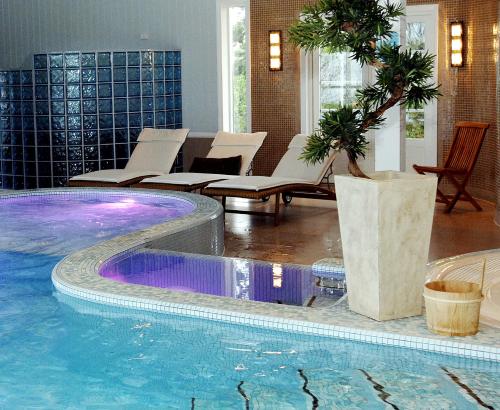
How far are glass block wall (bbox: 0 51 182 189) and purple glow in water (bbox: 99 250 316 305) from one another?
6.21 m

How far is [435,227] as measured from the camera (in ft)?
29.4

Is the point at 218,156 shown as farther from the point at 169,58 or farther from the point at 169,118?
the point at 169,58

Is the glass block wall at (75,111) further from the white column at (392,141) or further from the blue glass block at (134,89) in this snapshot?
the white column at (392,141)

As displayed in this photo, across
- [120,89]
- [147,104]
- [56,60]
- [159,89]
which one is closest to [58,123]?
[56,60]

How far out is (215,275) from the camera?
5.51 meters

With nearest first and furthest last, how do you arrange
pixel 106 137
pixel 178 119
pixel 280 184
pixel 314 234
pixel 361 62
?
1. pixel 361 62
2. pixel 314 234
3. pixel 280 184
4. pixel 106 137
5. pixel 178 119

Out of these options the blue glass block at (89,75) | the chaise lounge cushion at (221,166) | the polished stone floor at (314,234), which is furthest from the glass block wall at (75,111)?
the polished stone floor at (314,234)

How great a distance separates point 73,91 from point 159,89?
1.10 m

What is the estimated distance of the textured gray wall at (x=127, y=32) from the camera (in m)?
12.9

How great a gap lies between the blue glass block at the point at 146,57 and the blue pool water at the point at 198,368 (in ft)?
23.6

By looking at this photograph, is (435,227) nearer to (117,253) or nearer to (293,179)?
(293,179)

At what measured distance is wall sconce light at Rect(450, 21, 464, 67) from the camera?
11.1 meters

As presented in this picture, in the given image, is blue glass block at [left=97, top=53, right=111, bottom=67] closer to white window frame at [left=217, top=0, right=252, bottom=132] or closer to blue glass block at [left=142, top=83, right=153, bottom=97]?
blue glass block at [left=142, top=83, right=153, bottom=97]

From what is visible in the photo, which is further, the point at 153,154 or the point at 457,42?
the point at 153,154
